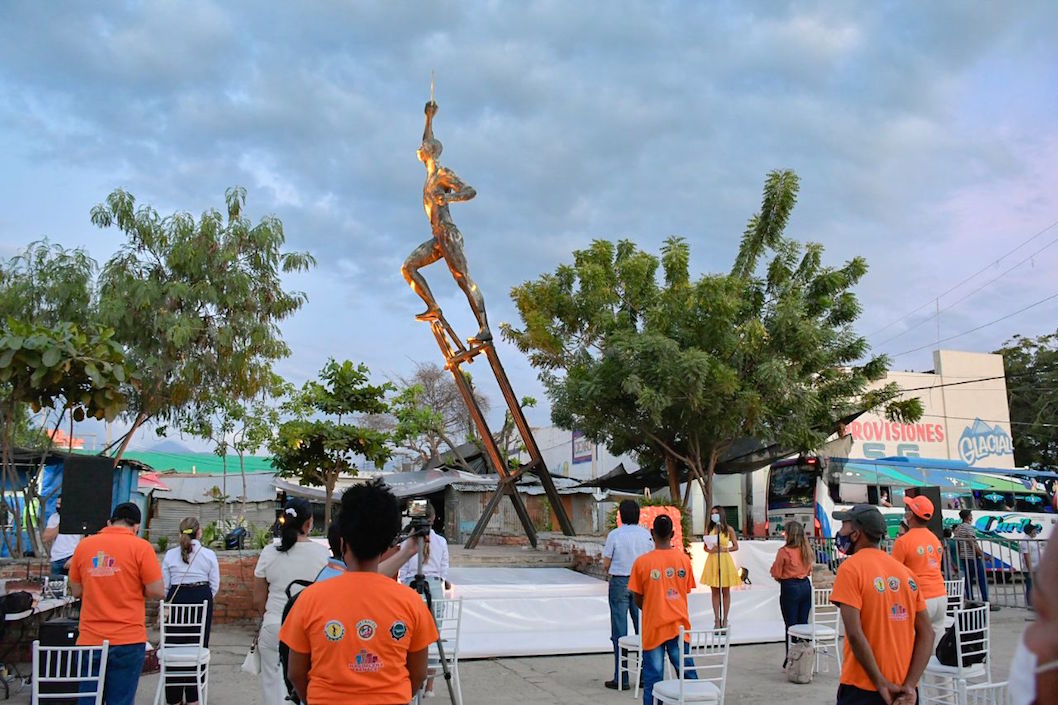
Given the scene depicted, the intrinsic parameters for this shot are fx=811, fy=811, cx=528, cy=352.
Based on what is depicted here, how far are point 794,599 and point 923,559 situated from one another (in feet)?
8.99

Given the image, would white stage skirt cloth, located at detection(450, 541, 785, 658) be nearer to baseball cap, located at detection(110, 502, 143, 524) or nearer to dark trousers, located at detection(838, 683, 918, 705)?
baseball cap, located at detection(110, 502, 143, 524)

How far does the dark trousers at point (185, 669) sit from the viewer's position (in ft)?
19.8

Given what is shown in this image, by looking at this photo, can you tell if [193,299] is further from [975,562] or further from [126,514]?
[975,562]

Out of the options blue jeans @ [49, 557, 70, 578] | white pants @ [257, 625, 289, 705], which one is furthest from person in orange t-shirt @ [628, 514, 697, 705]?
blue jeans @ [49, 557, 70, 578]

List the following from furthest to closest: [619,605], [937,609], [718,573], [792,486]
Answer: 1. [792,486]
2. [718,573]
3. [619,605]
4. [937,609]

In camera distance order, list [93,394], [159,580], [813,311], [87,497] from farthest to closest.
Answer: [813,311] → [93,394] → [87,497] → [159,580]

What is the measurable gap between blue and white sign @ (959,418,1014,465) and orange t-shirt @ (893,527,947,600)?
24.0 meters

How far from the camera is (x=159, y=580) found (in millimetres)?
4812

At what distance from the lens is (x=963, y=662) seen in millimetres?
5816

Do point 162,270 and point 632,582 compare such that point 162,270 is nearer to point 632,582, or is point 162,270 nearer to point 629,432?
point 629,432

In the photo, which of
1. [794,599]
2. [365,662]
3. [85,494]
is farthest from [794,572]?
[85,494]

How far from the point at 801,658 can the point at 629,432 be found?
26.2 ft

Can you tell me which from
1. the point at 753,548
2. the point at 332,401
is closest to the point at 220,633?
the point at 332,401

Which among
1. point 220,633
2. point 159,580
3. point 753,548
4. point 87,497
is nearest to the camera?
point 159,580
